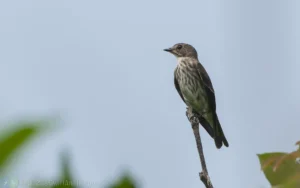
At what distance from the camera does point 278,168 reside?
1745 millimetres

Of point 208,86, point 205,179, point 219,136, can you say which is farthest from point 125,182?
point 208,86

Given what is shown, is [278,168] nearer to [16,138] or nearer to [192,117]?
[16,138]

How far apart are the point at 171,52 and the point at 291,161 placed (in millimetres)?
10416

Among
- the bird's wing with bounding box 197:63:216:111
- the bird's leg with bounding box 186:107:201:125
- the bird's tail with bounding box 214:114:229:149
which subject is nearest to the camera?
the bird's leg with bounding box 186:107:201:125

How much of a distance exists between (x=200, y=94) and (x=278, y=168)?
905 cm

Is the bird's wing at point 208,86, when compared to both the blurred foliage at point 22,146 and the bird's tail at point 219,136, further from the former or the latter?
the blurred foliage at point 22,146

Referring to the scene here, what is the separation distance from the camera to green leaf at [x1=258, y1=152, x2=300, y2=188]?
1.65 m

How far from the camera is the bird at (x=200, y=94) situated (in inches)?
414

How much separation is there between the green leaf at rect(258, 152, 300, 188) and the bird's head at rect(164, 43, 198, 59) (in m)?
10.1

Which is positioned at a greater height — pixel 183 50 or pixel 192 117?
pixel 183 50

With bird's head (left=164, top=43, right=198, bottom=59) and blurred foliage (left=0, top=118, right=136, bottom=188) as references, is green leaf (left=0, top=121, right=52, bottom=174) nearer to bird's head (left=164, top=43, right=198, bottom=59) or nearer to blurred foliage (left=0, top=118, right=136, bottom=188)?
blurred foliage (left=0, top=118, right=136, bottom=188)

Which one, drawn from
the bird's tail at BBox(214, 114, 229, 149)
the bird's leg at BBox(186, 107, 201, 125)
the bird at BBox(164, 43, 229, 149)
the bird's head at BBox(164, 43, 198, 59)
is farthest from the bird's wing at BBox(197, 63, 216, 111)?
the bird's leg at BBox(186, 107, 201, 125)

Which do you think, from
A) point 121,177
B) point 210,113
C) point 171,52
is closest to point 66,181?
point 121,177

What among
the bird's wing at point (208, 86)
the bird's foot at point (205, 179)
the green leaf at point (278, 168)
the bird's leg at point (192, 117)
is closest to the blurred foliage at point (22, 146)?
the green leaf at point (278, 168)
